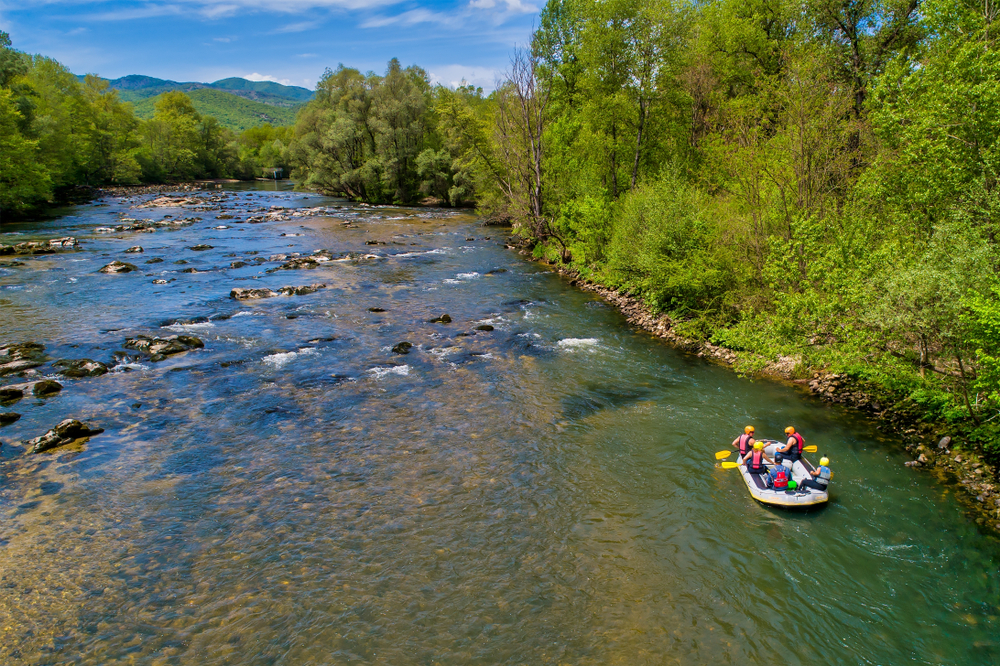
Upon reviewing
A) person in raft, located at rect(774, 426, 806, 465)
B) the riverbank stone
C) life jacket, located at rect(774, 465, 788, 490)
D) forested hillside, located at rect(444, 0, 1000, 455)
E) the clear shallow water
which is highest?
forested hillside, located at rect(444, 0, 1000, 455)

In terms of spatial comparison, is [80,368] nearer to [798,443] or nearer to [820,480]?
[798,443]

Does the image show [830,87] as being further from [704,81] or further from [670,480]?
[670,480]

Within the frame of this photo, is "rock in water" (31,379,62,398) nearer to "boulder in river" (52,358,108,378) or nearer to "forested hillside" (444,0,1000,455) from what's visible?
"boulder in river" (52,358,108,378)

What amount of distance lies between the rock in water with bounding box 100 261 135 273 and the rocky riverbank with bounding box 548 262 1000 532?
109ft

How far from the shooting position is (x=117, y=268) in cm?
3412

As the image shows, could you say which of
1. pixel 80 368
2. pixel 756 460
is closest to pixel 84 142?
pixel 80 368

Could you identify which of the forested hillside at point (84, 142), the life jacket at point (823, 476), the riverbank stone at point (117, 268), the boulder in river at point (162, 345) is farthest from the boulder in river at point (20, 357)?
the forested hillside at point (84, 142)

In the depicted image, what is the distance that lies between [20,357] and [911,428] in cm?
3132

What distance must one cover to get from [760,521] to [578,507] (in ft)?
14.3

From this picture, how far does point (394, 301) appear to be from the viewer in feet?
97.1

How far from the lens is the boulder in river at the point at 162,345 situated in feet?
70.0

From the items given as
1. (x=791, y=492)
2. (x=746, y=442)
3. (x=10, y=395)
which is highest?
(x=746, y=442)

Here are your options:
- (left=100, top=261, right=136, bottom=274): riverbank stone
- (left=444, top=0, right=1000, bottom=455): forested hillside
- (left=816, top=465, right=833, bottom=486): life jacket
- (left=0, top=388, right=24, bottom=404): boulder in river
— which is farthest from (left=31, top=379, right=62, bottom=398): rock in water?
(left=444, top=0, right=1000, bottom=455): forested hillside

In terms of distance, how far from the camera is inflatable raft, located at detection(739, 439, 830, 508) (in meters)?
12.8
